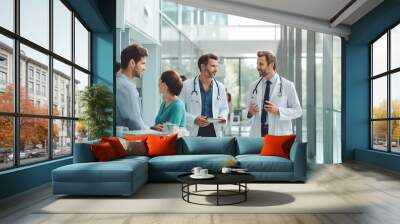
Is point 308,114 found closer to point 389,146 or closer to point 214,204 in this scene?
point 389,146

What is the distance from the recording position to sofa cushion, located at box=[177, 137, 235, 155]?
7332 millimetres

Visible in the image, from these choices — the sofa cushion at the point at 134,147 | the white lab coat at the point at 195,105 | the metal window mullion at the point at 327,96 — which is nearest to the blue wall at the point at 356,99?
the metal window mullion at the point at 327,96

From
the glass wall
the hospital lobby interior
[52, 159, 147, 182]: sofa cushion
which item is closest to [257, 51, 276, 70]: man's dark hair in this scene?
the hospital lobby interior

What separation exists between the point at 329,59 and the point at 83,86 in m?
5.68

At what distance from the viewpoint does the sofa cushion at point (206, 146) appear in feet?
24.1

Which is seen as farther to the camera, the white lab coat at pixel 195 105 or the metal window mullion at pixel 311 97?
the white lab coat at pixel 195 105

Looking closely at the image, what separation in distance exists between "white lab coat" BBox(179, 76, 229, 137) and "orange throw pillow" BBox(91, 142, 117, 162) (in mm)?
4173

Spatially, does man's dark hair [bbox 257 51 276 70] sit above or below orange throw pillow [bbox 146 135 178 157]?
above

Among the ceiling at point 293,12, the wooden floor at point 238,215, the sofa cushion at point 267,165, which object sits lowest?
the wooden floor at point 238,215

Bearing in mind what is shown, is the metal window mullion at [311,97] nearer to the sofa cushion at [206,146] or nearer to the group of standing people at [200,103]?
the group of standing people at [200,103]

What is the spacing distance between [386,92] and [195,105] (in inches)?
167

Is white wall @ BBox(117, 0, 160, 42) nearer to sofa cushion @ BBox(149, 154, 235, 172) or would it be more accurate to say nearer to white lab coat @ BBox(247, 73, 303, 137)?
white lab coat @ BBox(247, 73, 303, 137)

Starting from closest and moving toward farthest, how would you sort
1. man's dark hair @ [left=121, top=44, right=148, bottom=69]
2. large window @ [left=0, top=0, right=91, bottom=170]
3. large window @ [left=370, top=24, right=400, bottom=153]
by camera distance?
large window @ [left=0, top=0, right=91, bottom=170] → large window @ [left=370, top=24, right=400, bottom=153] → man's dark hair @ [left=121, top=44, right=148, bottom=69]

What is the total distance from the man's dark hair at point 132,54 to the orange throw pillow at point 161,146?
3361mm
